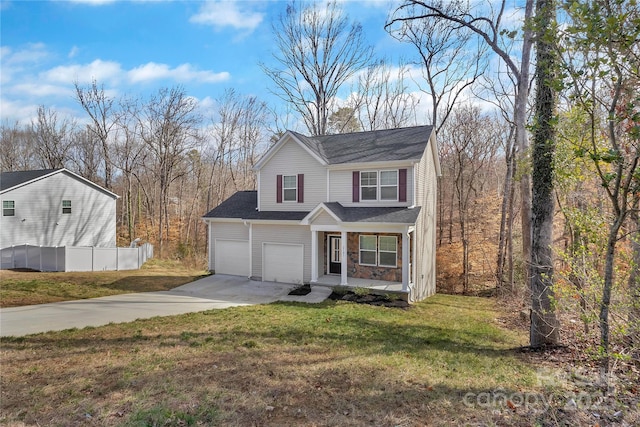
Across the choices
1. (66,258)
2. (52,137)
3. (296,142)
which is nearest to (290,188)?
(296,142)

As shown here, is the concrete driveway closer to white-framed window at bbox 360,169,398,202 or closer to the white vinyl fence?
white-framed window at bbox 360,169,398,202

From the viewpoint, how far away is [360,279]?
535 inches

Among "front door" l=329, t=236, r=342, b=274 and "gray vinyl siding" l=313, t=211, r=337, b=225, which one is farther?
"front door" l=329, t=236, r=342, b=274

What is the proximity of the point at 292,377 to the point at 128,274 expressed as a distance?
14.3m

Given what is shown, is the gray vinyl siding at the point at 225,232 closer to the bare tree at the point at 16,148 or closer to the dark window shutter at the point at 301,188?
the dark window shutter at the point at 301,188

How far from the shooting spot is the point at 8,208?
18.2 meters

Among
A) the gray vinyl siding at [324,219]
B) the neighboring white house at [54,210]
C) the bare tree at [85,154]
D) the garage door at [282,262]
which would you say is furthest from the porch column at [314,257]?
the bare tree at [85,154]

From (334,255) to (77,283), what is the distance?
11149mm

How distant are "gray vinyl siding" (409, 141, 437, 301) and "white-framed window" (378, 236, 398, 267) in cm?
87

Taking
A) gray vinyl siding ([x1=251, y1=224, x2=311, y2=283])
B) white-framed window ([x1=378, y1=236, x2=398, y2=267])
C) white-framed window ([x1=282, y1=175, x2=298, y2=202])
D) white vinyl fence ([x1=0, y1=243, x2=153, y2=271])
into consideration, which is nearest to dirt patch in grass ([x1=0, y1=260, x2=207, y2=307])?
white vinyl fence ([x1=0, y1=243, x2=153, y2=271])

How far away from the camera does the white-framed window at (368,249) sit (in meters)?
13.7

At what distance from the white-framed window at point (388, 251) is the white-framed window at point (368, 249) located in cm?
21

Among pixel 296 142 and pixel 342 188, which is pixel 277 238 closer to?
pixel 342 188

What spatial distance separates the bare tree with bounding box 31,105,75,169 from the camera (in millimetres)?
29078
